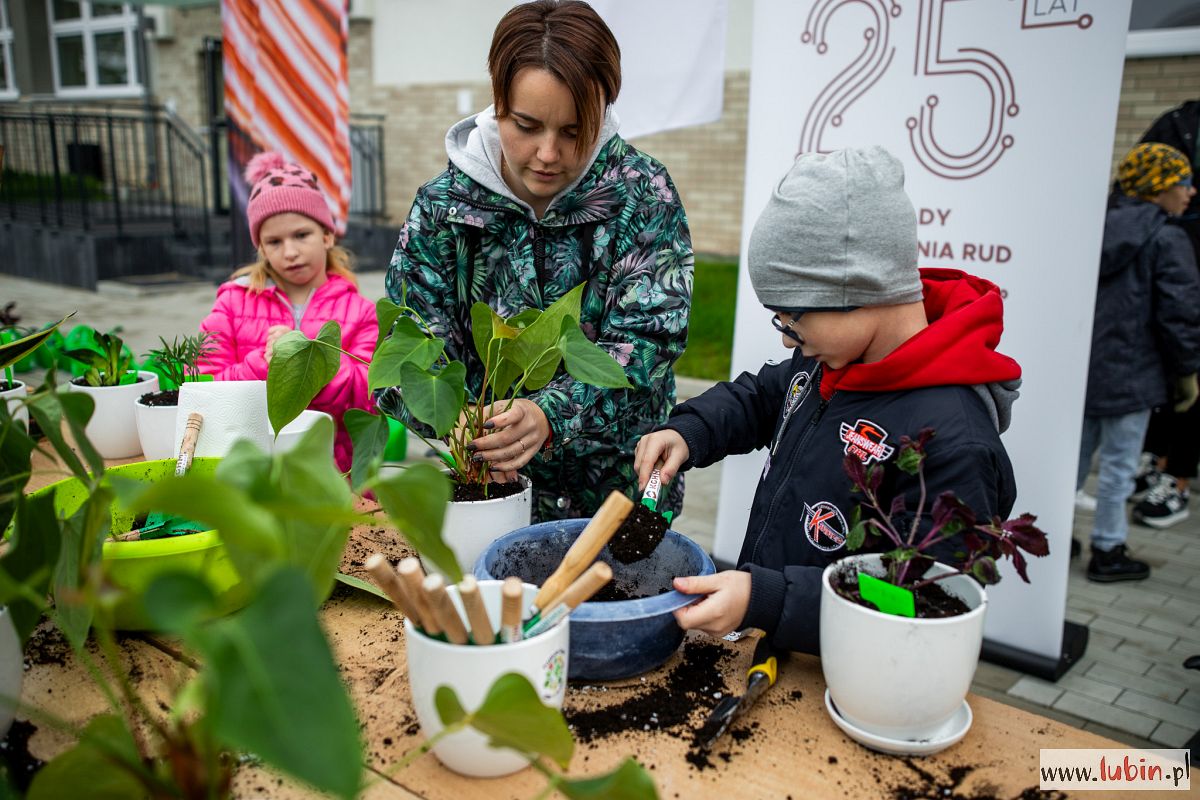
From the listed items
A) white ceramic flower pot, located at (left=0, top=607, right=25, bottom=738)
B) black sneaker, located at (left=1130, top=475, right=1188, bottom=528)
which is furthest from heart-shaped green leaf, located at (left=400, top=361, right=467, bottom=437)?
black sneaker, located at (left=1130, top=475, right=1188, bottom=528)

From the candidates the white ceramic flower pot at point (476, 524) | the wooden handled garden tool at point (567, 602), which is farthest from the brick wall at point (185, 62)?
the wooden handled garden tool at point (567, 602)

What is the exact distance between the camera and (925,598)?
99 cm

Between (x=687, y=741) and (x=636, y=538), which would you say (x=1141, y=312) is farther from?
(x=687, y=741)

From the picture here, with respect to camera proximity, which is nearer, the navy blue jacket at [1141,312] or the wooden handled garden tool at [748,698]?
the wooden handled garden tool at [748,698]

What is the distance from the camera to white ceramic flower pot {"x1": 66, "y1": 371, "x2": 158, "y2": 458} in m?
1.90

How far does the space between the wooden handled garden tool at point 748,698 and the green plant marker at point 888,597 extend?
18 centimetres

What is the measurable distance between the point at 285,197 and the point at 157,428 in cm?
81

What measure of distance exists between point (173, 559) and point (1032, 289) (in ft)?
6.94

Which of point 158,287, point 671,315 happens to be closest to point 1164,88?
point 671,315

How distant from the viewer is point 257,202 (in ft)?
7.81

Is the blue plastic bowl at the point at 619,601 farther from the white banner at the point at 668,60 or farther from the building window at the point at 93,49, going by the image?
the building window at the point at 93,49

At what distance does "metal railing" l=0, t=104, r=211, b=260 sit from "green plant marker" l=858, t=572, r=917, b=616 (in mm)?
8701

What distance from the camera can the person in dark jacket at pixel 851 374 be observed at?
1.09 m

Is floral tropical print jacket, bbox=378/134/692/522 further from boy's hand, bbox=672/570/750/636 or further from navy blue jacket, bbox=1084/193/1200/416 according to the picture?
navy blue jacket, bbox=1084/193/1200/416
